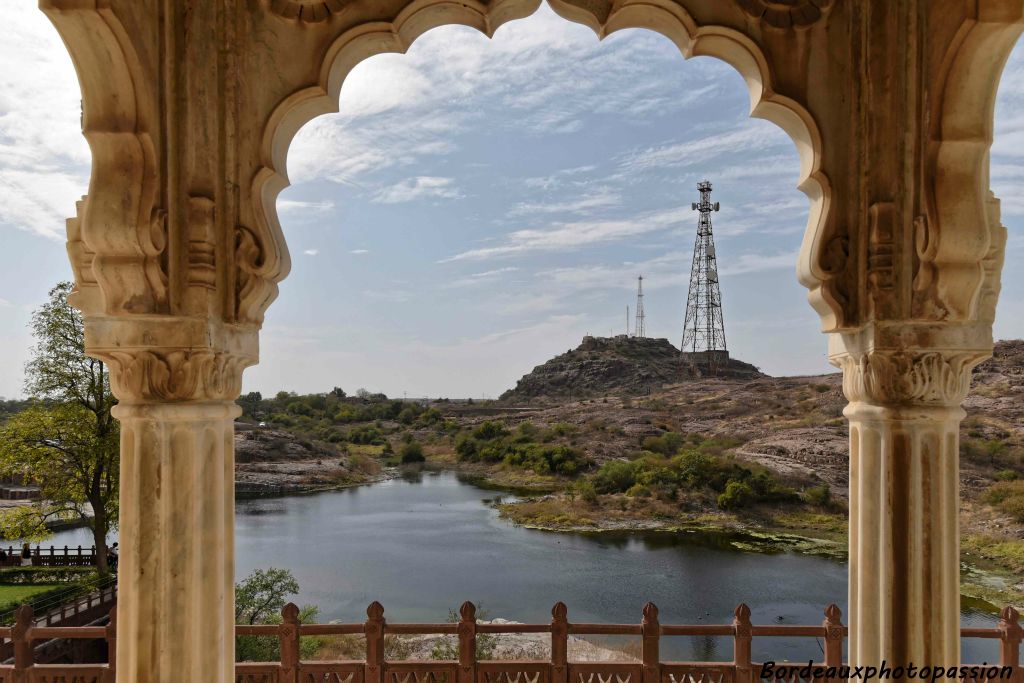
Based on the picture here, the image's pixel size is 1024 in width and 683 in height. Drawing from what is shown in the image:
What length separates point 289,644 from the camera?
4367 mm

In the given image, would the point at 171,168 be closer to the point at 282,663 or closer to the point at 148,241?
the point at 148,241

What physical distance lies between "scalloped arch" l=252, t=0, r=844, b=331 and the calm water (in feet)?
38.7

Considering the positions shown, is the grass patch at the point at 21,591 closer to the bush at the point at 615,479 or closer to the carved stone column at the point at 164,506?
the carved stone column at the point at 164,506

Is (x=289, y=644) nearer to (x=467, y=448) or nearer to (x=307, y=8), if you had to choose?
(x=307, y=8)

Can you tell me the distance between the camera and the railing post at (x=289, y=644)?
4266 millimetres

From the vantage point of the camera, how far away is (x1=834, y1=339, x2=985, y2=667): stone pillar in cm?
180

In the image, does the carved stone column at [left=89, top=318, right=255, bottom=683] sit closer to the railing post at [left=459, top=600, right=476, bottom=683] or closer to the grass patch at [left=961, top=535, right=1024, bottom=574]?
the railing post at [left=459, top=600, right=476, bottom=683]

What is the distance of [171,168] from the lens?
5.95 ft

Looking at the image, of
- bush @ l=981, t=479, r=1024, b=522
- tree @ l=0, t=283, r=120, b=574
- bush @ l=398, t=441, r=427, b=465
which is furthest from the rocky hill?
tree @ l=0, t=283, r=120, b=574

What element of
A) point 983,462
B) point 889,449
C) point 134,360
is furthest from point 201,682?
point 983,462

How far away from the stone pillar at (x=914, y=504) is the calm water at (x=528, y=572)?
1129cm

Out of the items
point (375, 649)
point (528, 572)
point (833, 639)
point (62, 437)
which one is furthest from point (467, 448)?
point (833, 639)

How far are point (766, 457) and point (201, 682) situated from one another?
29.1m

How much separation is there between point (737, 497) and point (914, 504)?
2391cm
